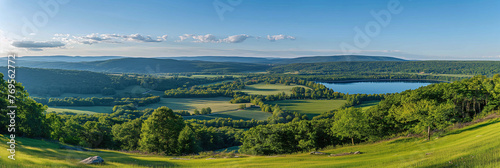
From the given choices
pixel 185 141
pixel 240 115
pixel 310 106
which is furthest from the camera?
pixel 310 106

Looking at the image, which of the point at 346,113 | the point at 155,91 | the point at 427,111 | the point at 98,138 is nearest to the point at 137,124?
the point at 98,138

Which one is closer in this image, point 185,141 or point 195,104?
point 185,141

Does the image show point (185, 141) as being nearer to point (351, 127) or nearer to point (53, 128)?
point (53, 128)

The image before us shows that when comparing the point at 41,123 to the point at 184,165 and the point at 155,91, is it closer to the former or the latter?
the point at 184,165

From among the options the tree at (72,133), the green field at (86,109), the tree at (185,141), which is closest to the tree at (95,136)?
the tree at (72,133)

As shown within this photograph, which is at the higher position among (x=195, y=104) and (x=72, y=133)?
(x=72, y=133)

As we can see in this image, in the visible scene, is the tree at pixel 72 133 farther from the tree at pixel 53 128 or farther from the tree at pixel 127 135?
the tree at pixel 127 135

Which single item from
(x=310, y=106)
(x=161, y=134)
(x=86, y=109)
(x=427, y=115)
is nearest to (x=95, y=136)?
(x=161, y=134)
